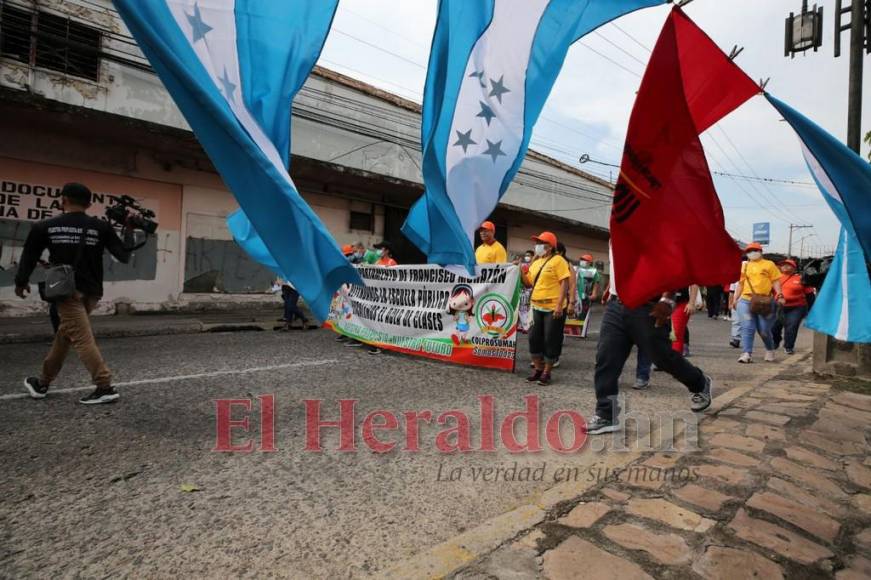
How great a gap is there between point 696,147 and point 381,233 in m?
15.0

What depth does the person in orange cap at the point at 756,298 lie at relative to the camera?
7.89 m

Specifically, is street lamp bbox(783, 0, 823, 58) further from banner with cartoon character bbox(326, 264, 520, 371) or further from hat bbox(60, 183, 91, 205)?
hat bbox(60, 183, 91, 205)

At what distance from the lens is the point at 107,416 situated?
13.1 ft

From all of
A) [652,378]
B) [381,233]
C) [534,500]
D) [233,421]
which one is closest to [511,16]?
[534,500]

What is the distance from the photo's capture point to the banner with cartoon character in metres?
6.33

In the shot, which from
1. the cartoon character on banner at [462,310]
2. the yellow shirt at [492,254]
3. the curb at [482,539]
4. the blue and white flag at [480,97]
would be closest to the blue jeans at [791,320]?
the yellow shirt at [492,254]

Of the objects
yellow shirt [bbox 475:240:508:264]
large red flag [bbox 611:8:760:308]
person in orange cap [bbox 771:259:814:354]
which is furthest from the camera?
person in orange cap [bbox 771:259:814:354]

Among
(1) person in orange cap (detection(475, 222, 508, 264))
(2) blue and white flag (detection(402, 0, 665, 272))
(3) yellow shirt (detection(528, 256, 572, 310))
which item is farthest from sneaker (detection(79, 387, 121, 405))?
(1) person in orange cap (detection(475, 222, 508, 264))

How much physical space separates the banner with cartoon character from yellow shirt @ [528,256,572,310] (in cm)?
46

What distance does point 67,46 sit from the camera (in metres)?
9.87

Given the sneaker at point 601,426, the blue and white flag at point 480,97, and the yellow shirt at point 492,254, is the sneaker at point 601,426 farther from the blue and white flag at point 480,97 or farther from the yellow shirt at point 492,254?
the yellow shirt at point 492,254

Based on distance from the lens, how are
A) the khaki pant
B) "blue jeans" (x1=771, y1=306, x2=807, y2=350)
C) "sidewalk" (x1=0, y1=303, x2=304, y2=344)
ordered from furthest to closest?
"blue jeans" (x1=771, y1=306, x2=807, y2=350), "sidewalk" (x1=0, y1=303, x2=304, y2=344), the khaki pant

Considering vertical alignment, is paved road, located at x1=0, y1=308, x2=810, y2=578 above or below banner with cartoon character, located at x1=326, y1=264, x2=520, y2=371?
below

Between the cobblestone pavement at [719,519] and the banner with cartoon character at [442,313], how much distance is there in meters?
2.80
